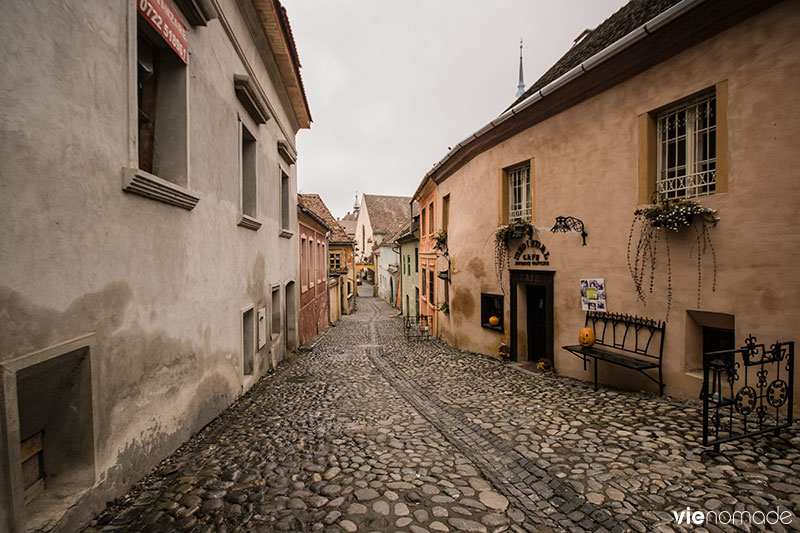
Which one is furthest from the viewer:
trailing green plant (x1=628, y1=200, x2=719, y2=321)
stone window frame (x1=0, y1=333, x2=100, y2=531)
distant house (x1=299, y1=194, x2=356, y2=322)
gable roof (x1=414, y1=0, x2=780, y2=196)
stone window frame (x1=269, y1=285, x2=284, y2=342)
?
distant house (x1=299, y1=194, x2=356, y2=322)

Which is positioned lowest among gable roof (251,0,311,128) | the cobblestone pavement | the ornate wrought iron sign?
the cobblestone pavement

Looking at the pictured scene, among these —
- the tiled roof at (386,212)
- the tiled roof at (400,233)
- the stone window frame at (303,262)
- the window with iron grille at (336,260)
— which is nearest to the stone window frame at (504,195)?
the stone window frame at (303,262)

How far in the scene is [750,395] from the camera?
4430 mm

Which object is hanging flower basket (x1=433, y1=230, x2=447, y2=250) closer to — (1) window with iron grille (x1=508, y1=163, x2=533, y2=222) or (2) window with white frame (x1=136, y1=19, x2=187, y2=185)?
(1) window with iron grille (x1=508, y1=163, x2=533, y2=222)

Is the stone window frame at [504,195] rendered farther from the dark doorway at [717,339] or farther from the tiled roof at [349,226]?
the tiled roof at [349,226]

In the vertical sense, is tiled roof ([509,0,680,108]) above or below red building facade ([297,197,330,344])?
above

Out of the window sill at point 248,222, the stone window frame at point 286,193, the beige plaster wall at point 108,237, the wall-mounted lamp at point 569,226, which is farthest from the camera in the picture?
the stone window frame at point 286,193

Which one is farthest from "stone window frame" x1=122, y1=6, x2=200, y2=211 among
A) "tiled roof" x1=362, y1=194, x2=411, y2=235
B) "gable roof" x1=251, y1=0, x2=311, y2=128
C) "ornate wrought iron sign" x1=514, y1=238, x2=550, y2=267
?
"tiled roof" x1=362, y1=194, x2=411, y2=235

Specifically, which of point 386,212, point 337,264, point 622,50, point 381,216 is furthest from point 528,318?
point 386,212

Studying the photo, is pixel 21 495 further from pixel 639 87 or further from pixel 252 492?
pixel 639 87

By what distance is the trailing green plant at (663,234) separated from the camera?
17.9ft

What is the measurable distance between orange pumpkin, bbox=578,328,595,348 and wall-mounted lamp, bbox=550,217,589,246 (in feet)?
5.45

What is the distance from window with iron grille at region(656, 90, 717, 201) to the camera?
5602 millimetres

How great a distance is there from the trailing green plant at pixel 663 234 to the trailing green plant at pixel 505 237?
2.61 meters
